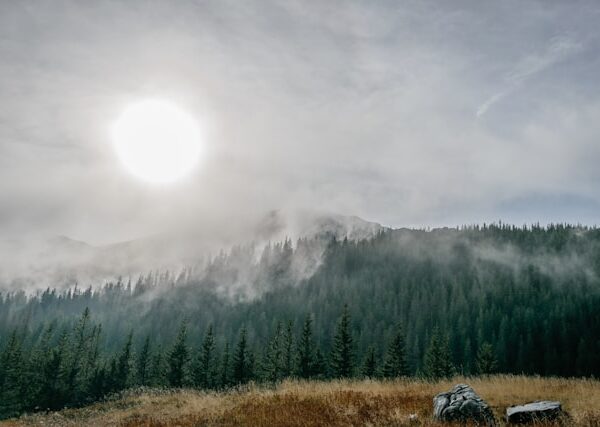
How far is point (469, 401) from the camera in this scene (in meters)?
10.5

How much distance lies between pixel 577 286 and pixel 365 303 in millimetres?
96191

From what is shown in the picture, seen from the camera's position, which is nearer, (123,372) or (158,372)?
(123,372)

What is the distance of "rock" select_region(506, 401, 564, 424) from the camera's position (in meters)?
10.1

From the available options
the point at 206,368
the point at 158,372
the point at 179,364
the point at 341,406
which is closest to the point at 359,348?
the point at 158,372

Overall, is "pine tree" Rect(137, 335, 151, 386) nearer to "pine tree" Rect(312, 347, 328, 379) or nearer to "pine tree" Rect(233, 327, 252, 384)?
"pine tree" Rect(233, 327, 252, 384)

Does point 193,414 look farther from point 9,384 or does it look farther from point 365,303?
point 365,303

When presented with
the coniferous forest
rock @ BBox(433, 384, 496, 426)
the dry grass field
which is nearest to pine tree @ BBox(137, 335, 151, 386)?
the coniferous forest

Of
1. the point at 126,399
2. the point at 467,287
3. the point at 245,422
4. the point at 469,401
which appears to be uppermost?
the point at 467,287

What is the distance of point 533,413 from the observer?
32.5 ft

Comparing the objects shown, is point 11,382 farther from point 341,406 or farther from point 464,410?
point 464,410

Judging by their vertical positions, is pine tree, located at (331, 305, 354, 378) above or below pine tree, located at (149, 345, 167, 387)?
above

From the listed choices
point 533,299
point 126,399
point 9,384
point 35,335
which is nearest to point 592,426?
point 126,399

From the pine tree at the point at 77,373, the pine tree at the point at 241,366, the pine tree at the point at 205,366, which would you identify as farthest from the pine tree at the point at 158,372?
the pine tree at the point at 241,366

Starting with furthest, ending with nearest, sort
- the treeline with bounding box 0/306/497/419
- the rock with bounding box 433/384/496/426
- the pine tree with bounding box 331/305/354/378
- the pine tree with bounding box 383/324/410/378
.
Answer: the pine tree with bounding box 383/324/410/378, the treeline with bounding box 0/306/497/419, the pine tree with bounding box 331/305/354/378, the rock with bounding box 433/384/496/426
